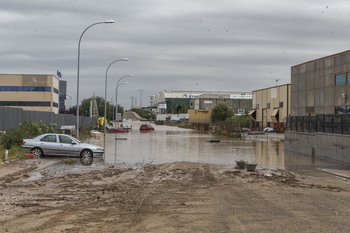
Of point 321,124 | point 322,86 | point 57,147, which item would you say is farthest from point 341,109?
point 57,147

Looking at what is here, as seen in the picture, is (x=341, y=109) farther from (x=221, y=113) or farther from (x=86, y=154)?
(x=221, y=113)

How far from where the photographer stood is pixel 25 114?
41094 millimetres

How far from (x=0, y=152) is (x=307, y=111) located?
4337 cm

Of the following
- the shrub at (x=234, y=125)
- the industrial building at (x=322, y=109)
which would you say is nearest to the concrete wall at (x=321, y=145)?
the industrial building at (x=322, y=109)

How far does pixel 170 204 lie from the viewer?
10.5 m

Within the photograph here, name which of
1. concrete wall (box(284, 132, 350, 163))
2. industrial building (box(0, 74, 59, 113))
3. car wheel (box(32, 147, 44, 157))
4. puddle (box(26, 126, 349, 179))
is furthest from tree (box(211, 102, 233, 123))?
car wheel (box(32, 147, 44, 157))

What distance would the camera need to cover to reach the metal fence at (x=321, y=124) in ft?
87.2

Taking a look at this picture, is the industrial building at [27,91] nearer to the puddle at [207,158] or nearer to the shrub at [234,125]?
the shrub at [234,125]

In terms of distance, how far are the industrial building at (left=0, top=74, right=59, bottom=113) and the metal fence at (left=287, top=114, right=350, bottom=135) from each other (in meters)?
65.2

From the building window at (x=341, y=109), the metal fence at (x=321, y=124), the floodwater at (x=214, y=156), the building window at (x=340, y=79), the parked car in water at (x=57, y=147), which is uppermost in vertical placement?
the building window at (x=340, y=79)

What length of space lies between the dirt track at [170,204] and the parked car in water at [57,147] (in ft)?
25.6

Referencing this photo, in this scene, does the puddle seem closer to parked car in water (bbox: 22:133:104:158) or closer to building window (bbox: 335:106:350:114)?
parked car in water (bbox: 22:133:104:158)

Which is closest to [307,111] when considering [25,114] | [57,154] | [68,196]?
[25,114]

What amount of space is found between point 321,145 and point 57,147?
1756 cm
